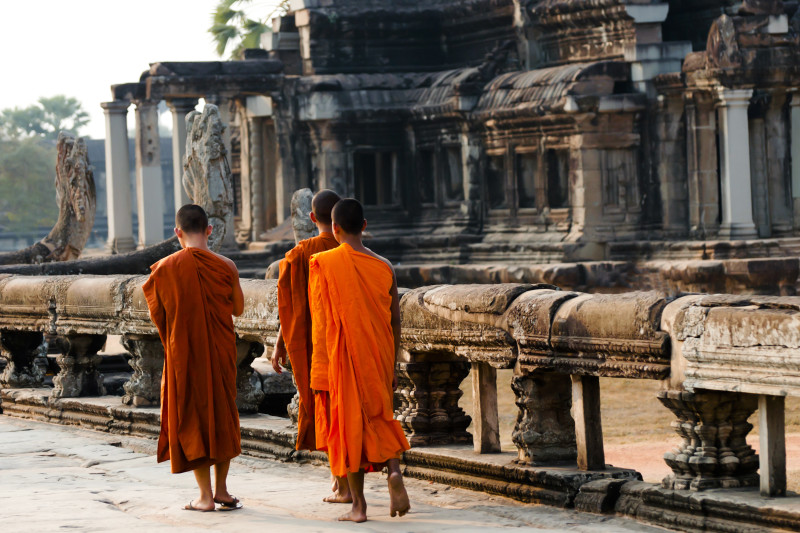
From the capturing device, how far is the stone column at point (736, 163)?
19016mm

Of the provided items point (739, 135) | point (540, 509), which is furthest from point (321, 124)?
point (540, 509)

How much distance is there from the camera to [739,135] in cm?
1906

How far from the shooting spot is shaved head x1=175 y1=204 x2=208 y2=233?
5977 millimetres

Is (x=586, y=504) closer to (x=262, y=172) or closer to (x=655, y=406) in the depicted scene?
(x=655, y=406)

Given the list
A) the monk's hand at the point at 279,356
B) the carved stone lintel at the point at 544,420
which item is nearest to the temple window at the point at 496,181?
the monk's hand at the point at 279,356

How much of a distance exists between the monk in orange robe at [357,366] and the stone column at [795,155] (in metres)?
14.8

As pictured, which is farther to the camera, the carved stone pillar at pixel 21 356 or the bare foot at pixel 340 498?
the carved stone pillar at pixel 21 356

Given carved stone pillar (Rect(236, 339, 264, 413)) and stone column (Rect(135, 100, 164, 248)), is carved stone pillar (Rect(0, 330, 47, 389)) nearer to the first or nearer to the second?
carved stone pillar (Rect(236, 339, 264, 413))

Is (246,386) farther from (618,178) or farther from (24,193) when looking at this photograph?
(24,193)

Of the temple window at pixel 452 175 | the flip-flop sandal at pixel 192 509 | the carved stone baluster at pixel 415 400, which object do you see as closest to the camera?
the flip-flop sandal at pixel 192 509

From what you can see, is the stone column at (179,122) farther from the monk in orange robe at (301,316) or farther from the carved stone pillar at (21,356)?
the monk in orange robe at (301,316)

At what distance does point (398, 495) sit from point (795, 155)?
1518 cm

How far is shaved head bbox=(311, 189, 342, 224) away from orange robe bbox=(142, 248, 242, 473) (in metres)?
0.45

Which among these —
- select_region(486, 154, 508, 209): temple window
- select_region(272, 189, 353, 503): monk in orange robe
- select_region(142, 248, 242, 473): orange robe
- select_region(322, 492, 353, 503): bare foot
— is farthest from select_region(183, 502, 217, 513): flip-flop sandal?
select_region(486, 154, 508, 209): temple window
